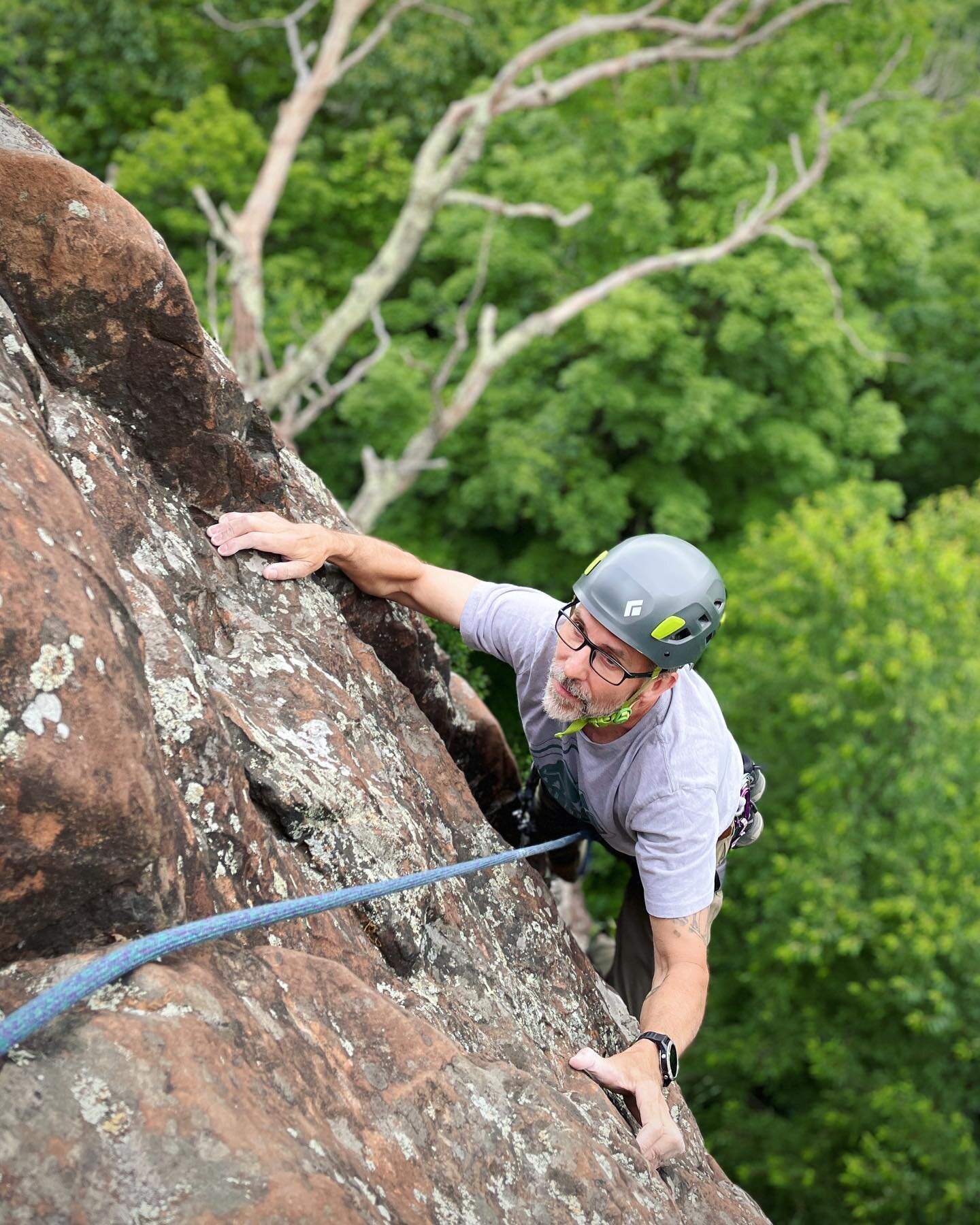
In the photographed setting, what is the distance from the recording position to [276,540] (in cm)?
324

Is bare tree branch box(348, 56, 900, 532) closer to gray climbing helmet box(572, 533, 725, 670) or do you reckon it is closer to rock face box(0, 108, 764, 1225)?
rock face box(0, 108, 764, 1225)

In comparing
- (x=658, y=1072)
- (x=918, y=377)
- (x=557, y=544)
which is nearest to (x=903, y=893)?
(x=557, y=544)

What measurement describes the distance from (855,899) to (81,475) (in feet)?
36.5

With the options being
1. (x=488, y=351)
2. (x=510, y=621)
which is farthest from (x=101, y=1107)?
(x=488, y=351)

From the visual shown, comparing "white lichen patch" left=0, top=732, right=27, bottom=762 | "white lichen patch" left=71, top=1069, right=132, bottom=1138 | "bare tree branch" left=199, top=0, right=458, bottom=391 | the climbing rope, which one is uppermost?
"bare tree branch" left=199, top=0, right=458, bottom=391

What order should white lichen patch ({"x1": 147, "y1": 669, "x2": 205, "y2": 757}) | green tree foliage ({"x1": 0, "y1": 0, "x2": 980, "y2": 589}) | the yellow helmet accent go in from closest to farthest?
white lichen patch ({"x1": 147, "y1": 669, "x2": 205, "y2": 757})
the yellow helmet accent
green tree foliage ({"x1": 0, "y1": 0, "x2": 980, "y2": 589})

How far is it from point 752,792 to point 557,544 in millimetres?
14711

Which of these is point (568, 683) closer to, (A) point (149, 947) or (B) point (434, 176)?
(A) point (149, 947)

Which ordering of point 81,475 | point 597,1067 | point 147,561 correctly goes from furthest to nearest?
point 597,1067 < point 147,561 < point 81,475

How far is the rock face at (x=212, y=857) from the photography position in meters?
1.79

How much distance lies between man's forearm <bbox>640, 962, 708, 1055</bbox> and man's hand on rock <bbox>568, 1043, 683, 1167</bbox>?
78 mm

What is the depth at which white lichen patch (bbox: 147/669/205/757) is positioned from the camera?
91.0 inches

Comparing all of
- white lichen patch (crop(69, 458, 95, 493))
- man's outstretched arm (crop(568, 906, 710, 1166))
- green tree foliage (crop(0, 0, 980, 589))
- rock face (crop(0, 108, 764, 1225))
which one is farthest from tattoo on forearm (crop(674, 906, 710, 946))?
green tree foliage (crop(0, 0, 980, 589))

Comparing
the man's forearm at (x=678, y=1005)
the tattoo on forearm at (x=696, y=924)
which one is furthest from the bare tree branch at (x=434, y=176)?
the man's forearm at (x=678, y=1005)
